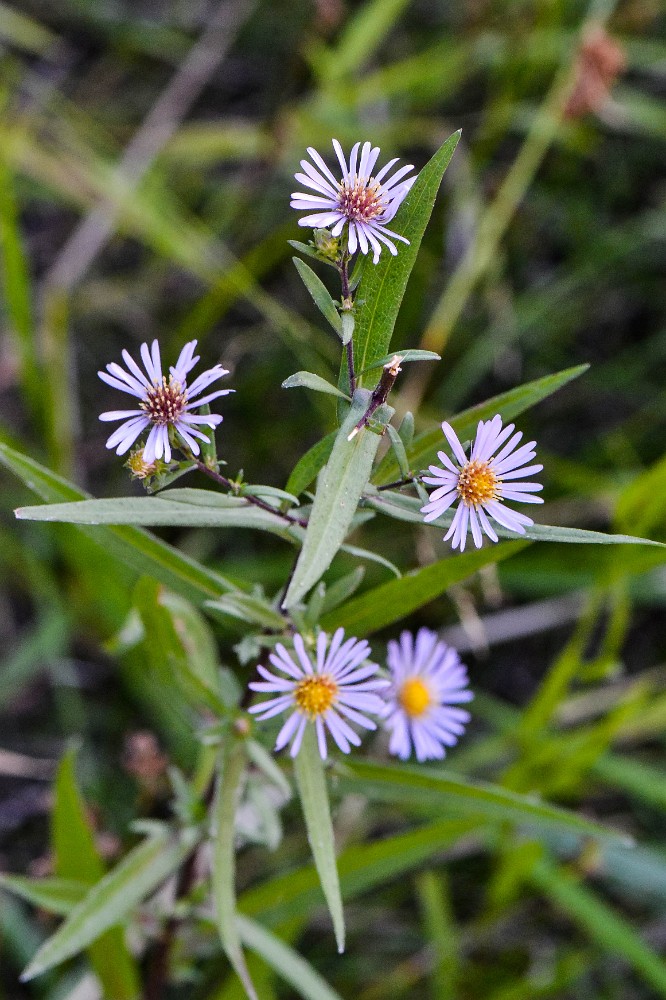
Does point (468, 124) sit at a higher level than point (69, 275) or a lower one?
higher

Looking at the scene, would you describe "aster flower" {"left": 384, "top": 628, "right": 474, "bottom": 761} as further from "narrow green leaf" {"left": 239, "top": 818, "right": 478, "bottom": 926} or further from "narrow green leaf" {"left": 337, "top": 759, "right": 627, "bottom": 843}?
"narrow green leaf" {"left": 239, "top": 818, "right": 478, "bottom": 926}

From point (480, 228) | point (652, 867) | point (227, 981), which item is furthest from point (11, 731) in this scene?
point (480, 228)

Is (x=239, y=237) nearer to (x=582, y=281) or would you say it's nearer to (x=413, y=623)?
(x=582, y=281)

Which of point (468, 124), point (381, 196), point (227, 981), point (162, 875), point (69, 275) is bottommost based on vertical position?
point (227, 981)

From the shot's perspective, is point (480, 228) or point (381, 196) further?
point (480, 228)

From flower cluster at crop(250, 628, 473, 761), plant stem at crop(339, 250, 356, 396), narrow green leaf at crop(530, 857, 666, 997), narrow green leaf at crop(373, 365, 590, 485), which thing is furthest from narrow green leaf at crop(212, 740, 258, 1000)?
narrow green leaf at crop(530, 857, 666, 997)

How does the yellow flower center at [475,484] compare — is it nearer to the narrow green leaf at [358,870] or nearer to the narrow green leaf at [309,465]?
the narrow green leaf at [309,465]

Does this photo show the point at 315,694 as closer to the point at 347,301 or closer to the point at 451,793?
the point at 451,793
